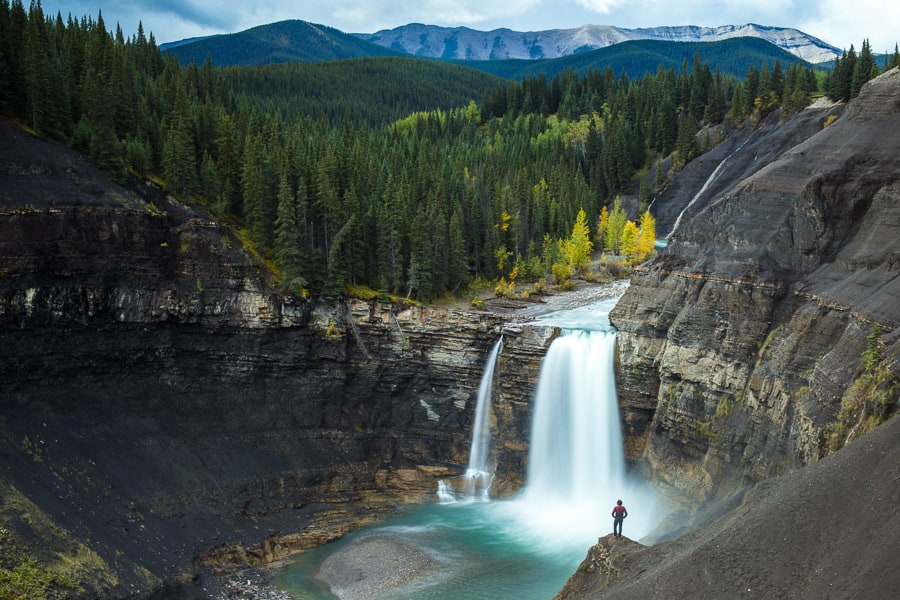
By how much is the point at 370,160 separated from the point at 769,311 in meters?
45.3

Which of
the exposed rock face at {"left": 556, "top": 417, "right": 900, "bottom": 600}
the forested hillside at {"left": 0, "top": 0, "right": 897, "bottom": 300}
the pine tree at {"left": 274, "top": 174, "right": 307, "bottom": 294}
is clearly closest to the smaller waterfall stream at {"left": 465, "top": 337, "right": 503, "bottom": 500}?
the forested hillside at {"left": 0, "top": 0, "right": 897, "bottom": 300}

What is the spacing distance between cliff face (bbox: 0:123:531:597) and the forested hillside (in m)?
4.09

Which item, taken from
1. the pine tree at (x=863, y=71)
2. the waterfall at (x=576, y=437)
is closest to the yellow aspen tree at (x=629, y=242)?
the pine tree at (x=863, y=71)

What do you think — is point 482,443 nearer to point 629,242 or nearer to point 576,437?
point 576,437

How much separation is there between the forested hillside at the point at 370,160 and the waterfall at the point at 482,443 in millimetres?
10913

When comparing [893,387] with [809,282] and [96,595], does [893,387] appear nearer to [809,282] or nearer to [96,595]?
[809,282]

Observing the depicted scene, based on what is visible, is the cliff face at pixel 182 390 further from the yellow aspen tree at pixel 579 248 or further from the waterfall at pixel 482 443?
the yellow aspen tree at pixel 579 248

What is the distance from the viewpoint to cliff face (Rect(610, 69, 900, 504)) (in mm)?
32594

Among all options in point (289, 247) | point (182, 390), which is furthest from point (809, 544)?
point (182, 390)

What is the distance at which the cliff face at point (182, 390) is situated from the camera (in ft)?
121

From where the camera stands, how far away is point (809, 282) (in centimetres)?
3684

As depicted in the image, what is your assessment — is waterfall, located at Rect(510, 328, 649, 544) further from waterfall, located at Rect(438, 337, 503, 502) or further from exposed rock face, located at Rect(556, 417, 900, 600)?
exposed rock face, located at Rect(556, 417, 900, 600)

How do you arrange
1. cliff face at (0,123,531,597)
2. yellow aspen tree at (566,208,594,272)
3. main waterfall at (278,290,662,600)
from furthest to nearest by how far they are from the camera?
yellow aspen tree at (566,208,594,272) → cliff face at (0,123,531,597) → main waterfall at (278,290,662,600)

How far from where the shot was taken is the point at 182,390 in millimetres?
45312
